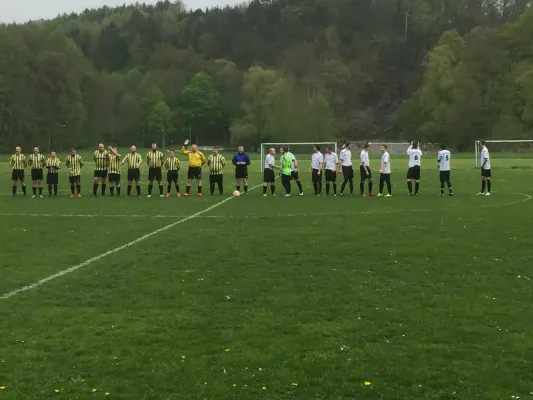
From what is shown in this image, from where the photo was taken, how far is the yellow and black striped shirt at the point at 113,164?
25.1m

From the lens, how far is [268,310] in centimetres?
832

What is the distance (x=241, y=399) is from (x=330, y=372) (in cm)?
98

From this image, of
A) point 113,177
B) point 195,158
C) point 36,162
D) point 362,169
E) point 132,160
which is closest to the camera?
point 362,169

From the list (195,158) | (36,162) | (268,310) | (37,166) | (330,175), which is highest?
(195,158)

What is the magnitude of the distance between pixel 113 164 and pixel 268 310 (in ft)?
59.0

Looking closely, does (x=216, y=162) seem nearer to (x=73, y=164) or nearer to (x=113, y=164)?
(x=113, y=164)

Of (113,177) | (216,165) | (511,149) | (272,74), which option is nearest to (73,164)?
(113,177)

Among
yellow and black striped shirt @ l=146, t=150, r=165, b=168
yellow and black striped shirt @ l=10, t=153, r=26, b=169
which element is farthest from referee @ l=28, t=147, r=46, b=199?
yellow and black striped shirt @ l=146, t=150, r=165, b=168

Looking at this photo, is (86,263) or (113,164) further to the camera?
(113,164)

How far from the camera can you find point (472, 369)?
242 inches

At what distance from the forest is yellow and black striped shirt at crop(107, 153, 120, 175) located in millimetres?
68297

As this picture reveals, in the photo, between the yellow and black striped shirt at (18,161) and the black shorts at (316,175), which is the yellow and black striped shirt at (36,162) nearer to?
the yellow and black striped shirt at (18,161)

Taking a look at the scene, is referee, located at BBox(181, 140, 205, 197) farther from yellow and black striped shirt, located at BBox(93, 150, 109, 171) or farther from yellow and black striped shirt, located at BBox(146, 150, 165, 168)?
yellow and black striped shirt, located at BBox(93, 150, 109, 171)

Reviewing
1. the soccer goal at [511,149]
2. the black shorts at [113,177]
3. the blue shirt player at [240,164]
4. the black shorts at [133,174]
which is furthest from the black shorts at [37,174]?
the soccer goal at [511,149]
